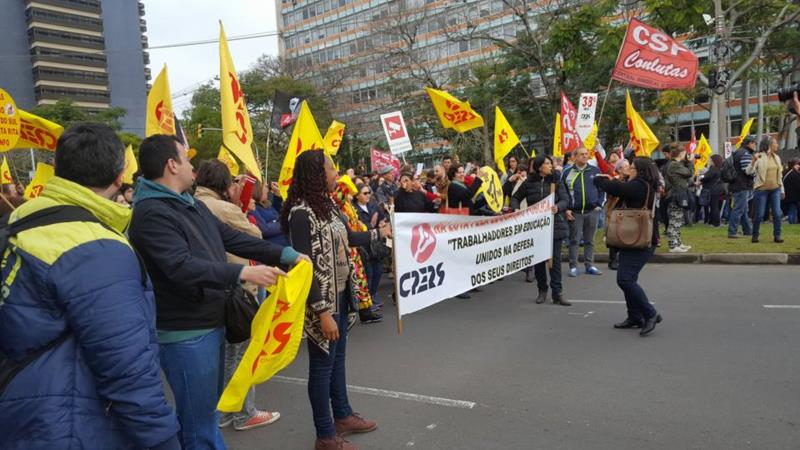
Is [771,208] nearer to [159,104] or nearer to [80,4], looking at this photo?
[159,104]

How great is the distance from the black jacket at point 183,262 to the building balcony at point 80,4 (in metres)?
105

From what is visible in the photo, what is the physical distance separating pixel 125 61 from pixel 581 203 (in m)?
103

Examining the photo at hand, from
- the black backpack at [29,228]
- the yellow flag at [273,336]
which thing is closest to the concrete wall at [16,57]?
the yellow flag at [273,336]

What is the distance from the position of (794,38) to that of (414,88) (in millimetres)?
21403

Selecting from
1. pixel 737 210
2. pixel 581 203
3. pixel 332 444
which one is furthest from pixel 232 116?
pixel 737 210

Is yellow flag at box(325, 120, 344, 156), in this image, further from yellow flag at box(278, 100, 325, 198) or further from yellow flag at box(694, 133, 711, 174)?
yellow flag at box(694, 133, 711, 174)

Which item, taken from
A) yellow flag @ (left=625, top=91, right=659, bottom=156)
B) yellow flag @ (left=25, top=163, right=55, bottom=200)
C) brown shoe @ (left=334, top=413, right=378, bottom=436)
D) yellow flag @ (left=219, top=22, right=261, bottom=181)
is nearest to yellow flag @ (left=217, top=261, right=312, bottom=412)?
brown shoe @ (left=334, top=413, right=378, bottom=436)

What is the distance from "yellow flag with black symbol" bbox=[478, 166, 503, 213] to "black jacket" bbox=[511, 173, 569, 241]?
0.25m

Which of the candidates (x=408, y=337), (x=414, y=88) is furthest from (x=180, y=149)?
(x=414, y=88)

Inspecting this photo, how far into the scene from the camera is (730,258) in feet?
30.9

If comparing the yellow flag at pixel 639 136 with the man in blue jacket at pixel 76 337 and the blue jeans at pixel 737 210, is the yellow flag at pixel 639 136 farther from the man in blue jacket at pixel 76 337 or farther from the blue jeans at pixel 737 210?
the man in blue jacket at pixel 76 337

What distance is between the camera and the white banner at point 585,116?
1156cm

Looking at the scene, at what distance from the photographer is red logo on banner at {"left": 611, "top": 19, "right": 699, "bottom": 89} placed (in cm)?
964

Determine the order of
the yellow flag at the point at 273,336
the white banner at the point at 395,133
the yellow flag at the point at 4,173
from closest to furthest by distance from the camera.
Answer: the yellow flag at the point at 273,336, the yellow flag at the point at 4,173, the white banner at the point at 395,133
